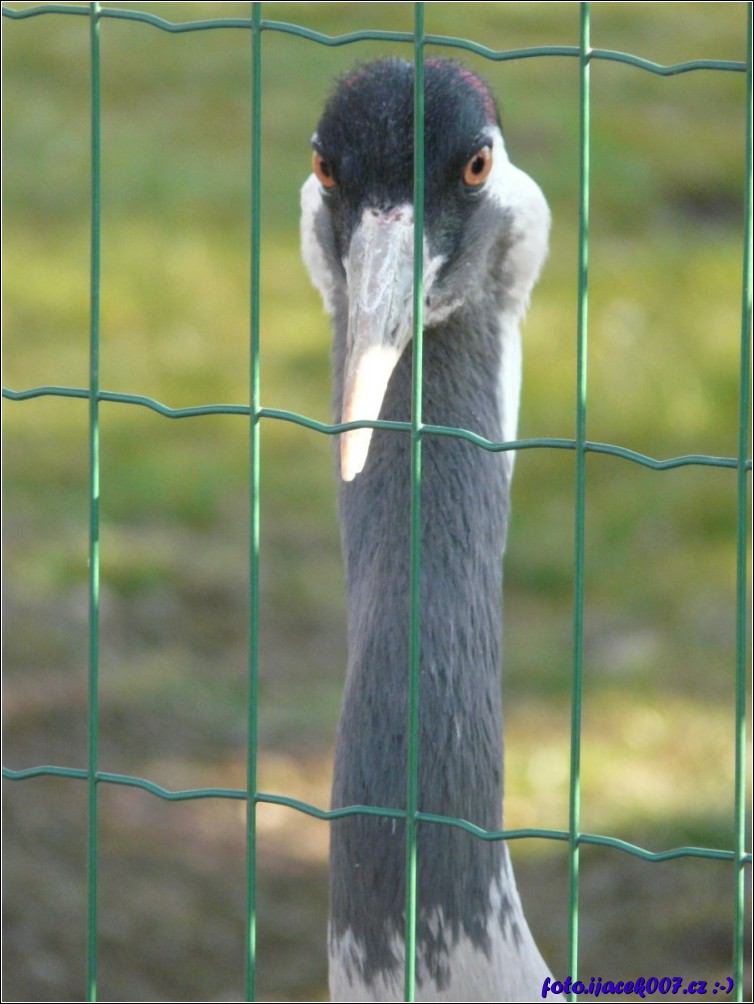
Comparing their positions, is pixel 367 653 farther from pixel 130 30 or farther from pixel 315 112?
pixel 130 30

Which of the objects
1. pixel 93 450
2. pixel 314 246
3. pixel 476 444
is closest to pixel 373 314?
pixel 476 444

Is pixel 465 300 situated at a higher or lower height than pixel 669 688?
higher

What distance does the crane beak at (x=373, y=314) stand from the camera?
2154 mm

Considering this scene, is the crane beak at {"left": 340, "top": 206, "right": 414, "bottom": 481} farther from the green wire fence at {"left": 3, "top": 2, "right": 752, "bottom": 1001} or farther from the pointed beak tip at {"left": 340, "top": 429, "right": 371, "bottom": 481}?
the green wire fence at {"left": 3, "top": 2, "right": 752, "bottom": 1001}

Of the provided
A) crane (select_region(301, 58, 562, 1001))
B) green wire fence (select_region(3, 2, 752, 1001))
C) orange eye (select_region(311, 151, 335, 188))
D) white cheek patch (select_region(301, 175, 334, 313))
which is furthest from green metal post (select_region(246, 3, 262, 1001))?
white cheek patch (select_region(301, 175, 334, 313))

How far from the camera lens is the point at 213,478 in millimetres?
6000

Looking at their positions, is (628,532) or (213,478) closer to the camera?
(628,532)

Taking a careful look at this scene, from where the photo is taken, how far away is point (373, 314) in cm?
225

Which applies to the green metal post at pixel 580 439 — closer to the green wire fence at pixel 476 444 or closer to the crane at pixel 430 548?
the green wire fence at pixel 476 444

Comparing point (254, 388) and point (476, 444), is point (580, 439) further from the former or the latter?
point (254, 388)

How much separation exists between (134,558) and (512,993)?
3.11 meters

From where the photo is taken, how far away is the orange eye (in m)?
2.56

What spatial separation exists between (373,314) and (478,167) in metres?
0.48

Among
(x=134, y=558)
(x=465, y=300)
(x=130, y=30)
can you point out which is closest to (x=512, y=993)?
(x=465, y=300)
